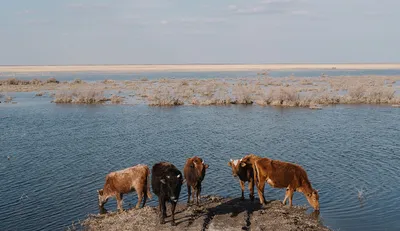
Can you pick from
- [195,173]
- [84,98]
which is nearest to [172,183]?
[195,173]

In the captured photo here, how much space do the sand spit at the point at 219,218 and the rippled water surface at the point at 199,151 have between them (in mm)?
927

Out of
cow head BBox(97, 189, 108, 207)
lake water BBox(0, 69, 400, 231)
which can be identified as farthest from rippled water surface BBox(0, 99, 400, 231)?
cow head BBox(97, 189, 108, 207)

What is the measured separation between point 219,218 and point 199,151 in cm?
939

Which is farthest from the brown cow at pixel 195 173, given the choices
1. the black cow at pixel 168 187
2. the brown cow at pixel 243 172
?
the black cow at pixel 168 187

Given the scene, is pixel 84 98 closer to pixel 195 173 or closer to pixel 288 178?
pixel 195 173

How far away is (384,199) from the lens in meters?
13.8

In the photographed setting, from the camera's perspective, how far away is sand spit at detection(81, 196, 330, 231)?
1066 centimetres

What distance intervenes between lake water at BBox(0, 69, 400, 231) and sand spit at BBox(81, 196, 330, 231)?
901mm

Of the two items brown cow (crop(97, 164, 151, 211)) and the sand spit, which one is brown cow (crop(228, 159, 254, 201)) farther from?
brown cow (crop(97, 164, 151, 211))

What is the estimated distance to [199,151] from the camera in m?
20.5

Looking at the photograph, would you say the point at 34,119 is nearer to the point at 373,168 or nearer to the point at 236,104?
the point at 236,104

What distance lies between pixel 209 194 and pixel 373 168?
738cm

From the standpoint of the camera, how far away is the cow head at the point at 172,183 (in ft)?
35.1

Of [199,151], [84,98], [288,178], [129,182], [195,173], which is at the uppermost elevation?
[195,173]
